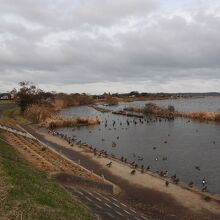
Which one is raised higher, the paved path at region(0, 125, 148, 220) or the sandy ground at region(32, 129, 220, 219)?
the paved path at region(0, 125, 148, 220)

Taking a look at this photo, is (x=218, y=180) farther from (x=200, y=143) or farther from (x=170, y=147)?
(x=200, y=143)

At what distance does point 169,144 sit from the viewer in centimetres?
7006

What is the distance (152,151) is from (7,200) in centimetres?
4377

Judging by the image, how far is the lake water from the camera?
47.9 metres

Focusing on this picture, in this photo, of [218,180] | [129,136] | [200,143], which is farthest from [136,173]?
[129,136]

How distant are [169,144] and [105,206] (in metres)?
42.5

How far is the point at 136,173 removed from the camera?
44.4m

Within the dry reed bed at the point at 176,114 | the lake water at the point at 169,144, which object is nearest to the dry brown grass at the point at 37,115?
the lake water at the point at 169,144

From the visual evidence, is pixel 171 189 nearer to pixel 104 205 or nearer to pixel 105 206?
pixel 104 205

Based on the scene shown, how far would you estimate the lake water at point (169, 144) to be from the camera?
47938 millimetres

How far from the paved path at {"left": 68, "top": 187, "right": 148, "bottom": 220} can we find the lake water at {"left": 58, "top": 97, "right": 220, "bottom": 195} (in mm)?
11745

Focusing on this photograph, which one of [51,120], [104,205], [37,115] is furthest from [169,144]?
[37,115]

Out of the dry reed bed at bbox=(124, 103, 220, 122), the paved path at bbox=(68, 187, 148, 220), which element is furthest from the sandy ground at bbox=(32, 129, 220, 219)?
the dry reed bed at bbox=(124, 103, 220, 122)

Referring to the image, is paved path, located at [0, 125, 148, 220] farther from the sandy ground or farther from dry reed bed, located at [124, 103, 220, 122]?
dry reed bed, located at [124, 103, 220, 122]
